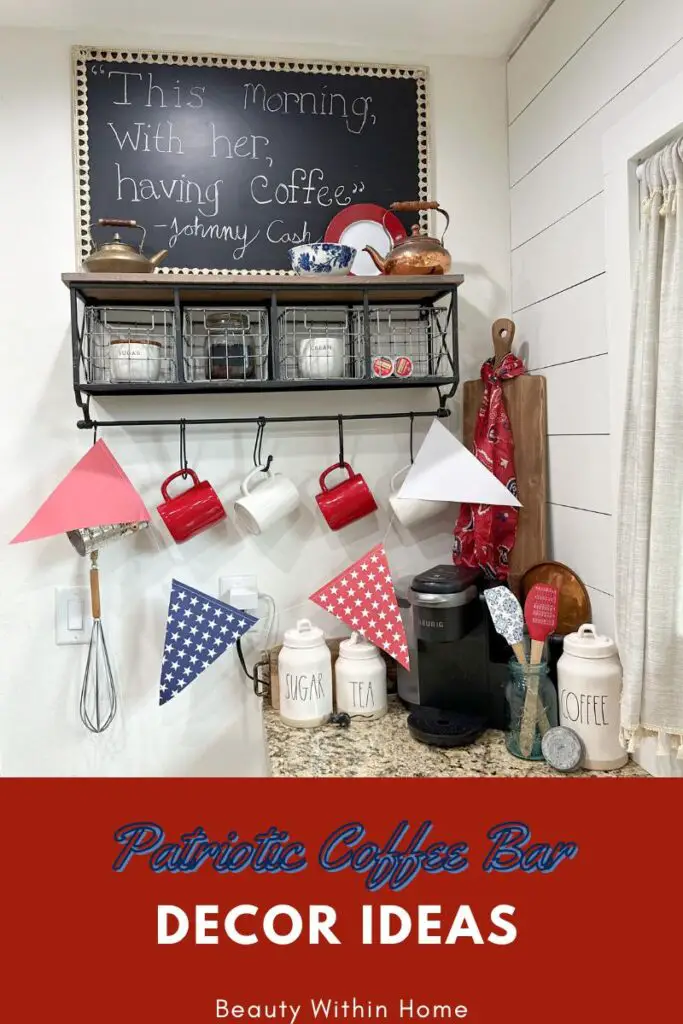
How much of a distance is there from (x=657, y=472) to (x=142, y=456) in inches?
42.4

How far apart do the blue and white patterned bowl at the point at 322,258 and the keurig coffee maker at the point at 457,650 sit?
0.64 meters

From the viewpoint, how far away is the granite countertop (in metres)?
1.43

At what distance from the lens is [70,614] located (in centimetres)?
180

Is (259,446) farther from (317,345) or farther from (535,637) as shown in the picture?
(535,637)

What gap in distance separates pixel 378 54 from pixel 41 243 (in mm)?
857

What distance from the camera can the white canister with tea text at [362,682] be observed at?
170 cm

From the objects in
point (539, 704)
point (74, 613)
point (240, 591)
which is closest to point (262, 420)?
point (240, 591)

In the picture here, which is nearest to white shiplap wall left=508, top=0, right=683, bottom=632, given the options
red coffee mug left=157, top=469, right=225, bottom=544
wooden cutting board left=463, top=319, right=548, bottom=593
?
wooden cutting board left=463, top=319, right=548, bottom=593

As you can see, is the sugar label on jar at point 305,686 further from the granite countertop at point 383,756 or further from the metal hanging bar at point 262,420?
the metal hanging bar at point 262,420

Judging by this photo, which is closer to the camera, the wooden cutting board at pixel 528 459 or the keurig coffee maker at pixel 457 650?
the keurig coffee maker at pixel 457 650

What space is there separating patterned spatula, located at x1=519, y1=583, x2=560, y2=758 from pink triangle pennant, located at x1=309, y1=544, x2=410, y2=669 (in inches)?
11.0

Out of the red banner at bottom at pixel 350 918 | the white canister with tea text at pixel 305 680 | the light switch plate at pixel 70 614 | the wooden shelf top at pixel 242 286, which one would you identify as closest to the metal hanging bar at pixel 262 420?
the wooden shelf top at pixel 242 286

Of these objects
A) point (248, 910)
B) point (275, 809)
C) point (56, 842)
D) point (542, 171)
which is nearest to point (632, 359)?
point (542, 171)

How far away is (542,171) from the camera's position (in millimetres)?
1736
